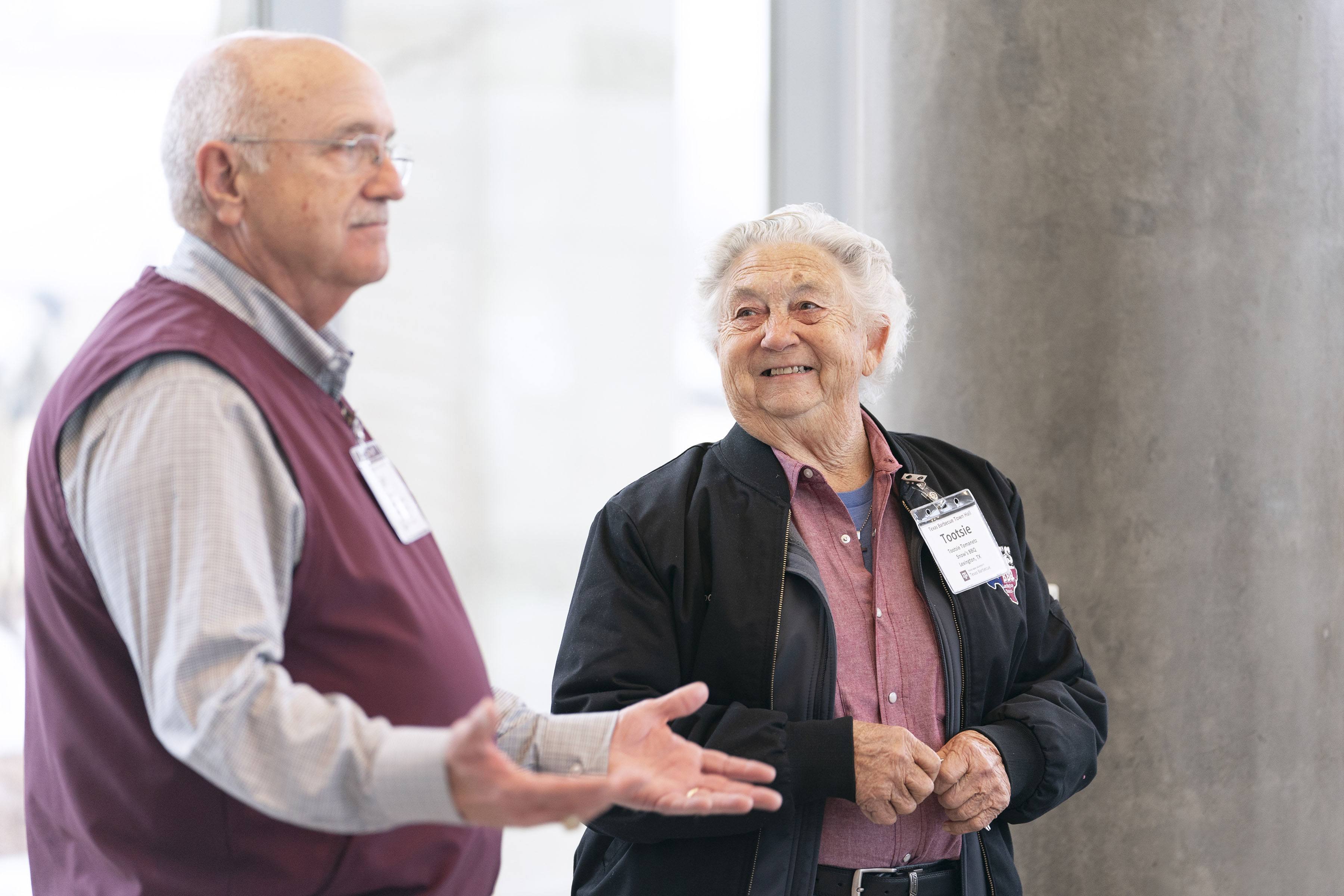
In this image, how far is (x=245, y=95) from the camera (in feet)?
4.54

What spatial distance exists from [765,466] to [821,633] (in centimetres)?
34

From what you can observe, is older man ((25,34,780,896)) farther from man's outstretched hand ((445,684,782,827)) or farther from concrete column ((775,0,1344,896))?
concrete column ((775,0,1344,896))

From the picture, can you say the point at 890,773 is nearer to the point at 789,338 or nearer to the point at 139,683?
the point at 789,338

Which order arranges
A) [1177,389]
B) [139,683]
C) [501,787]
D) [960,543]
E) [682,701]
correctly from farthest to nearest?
[1177,389] → [960,543] → [682,701] → [139,683] → [501,787]

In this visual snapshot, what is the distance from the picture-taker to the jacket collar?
2174 millimetres

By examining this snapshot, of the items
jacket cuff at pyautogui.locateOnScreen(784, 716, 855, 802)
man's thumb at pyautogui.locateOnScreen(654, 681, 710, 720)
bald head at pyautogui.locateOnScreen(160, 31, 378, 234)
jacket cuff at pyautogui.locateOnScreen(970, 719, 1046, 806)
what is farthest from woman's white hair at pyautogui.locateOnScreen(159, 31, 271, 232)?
jacket cuff at pyautogui.locateOnScreen(970, 719, 1046, 806)

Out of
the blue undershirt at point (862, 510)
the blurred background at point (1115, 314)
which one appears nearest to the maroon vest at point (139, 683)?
the blue undershirt at point (862, 510)

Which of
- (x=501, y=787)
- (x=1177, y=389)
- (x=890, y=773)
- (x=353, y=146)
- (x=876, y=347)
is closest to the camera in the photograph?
(x=501, y=787)

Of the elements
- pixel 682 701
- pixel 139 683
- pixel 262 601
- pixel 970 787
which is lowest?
pixel 970 787

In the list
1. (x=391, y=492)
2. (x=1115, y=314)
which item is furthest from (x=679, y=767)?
(x=1115, y=314)

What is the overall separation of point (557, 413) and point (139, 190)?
1243mm

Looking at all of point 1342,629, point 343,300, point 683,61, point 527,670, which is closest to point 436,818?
point 343,300

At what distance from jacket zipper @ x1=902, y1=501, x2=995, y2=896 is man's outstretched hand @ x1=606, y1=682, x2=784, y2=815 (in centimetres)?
66

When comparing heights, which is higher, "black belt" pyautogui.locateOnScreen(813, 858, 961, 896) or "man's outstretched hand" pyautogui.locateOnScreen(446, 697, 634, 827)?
"man's outstretched hand" pyautogui.locateOnScreen(446, 697, 634, 827)
